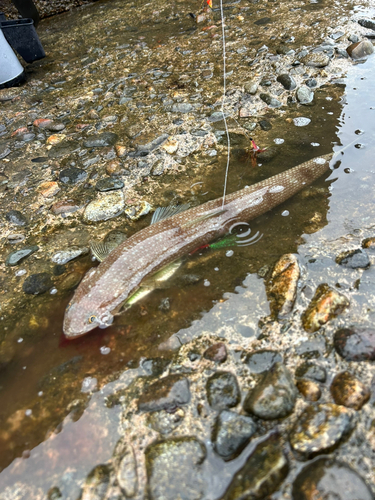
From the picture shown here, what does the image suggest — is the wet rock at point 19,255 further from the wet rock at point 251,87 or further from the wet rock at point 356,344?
the wet rock at point 251,87

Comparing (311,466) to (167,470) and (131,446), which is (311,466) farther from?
(131,446)

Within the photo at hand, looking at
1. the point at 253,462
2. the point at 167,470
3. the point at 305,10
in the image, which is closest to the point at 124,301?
the point at 167,470

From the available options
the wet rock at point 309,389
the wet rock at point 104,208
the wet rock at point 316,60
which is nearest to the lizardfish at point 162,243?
the wet rock at point 104,208

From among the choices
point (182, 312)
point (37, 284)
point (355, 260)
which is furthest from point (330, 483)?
point (37, 284)

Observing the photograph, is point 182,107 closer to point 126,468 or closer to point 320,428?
point 320,428

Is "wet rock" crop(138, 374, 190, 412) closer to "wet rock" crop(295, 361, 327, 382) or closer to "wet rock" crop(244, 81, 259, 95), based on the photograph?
"wet rock" crop(295, 361, 327, 382)

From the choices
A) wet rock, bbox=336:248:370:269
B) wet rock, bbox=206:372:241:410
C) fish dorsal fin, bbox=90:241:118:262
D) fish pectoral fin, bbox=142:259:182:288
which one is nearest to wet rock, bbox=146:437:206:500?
wet rock, bbox=206:372:241:410
